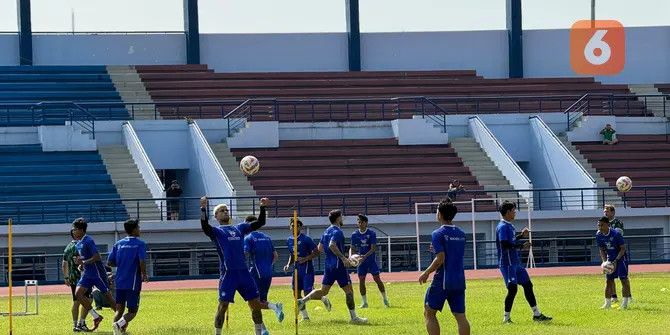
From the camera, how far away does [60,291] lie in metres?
36.9

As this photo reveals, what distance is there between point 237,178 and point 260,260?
26.7m

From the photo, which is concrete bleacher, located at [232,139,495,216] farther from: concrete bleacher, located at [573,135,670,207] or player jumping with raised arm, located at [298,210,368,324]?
player jumping with raised arm, located at [298,210,368,324]

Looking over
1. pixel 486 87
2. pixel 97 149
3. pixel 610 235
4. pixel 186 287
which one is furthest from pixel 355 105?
pixel 610 235

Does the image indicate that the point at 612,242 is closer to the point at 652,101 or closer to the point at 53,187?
the point at 53,187

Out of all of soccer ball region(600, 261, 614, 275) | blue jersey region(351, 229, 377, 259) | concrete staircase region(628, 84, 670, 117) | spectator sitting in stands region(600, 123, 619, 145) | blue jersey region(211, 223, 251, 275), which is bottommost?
soccer ball region(600, 261, 614, 275)

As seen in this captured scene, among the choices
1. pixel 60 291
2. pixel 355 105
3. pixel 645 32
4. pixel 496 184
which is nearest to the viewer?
pixel 60 291

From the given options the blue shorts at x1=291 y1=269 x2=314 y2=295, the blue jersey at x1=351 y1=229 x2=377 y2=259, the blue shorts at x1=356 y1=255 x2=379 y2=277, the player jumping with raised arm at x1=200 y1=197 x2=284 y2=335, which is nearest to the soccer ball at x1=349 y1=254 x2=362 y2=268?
the blue shorts at x1=291 y1=269 x2=314 y2=295

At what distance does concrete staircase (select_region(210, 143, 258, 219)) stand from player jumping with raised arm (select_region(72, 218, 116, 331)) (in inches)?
849

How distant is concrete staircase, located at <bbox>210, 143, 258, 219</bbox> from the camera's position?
45406 millimetres

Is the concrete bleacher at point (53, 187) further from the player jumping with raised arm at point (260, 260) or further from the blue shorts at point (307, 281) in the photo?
the player jumping with raised arm at point (260, 260)

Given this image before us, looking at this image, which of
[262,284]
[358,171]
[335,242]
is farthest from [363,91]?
[262,284]

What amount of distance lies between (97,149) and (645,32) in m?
25.7

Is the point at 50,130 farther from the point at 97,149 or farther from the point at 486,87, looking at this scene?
the point at 486,87

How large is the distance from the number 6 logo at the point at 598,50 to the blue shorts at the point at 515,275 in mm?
40772
